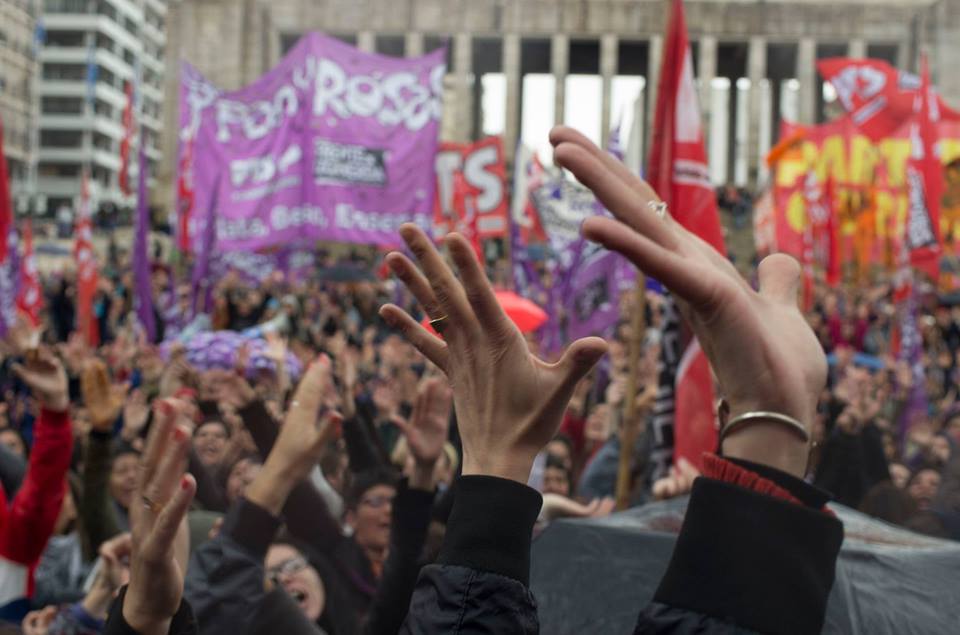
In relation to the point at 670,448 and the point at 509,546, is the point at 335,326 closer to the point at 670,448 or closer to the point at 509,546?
the point at 670,448

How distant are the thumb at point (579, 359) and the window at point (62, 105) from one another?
9137 cm

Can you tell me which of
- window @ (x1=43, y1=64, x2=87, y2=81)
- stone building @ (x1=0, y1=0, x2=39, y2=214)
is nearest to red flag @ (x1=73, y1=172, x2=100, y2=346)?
stone building @ (x1=0, y1=0, x2=39, y2=214)

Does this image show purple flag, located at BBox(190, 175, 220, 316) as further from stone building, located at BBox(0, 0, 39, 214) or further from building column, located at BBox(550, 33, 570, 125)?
stone building, located at BBox(0, 0, 39, 214)

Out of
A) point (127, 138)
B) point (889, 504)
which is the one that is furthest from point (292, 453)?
point (127, 138)

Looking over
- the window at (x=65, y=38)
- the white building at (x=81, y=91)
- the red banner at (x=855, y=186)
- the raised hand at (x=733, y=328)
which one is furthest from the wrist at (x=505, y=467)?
the window at (x=65, y=38)

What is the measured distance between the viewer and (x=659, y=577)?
76.8 inches

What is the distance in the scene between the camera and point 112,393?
391cm

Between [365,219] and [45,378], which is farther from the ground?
[365,219]

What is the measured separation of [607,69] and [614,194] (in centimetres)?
4980

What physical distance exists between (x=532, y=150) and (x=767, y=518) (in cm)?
1420

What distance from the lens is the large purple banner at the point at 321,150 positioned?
11844 mm

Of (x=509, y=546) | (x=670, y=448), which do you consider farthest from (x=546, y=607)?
(x=670, y=448)

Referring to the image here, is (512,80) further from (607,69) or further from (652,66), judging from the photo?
(652,66)

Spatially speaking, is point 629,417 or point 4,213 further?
point 4,213
